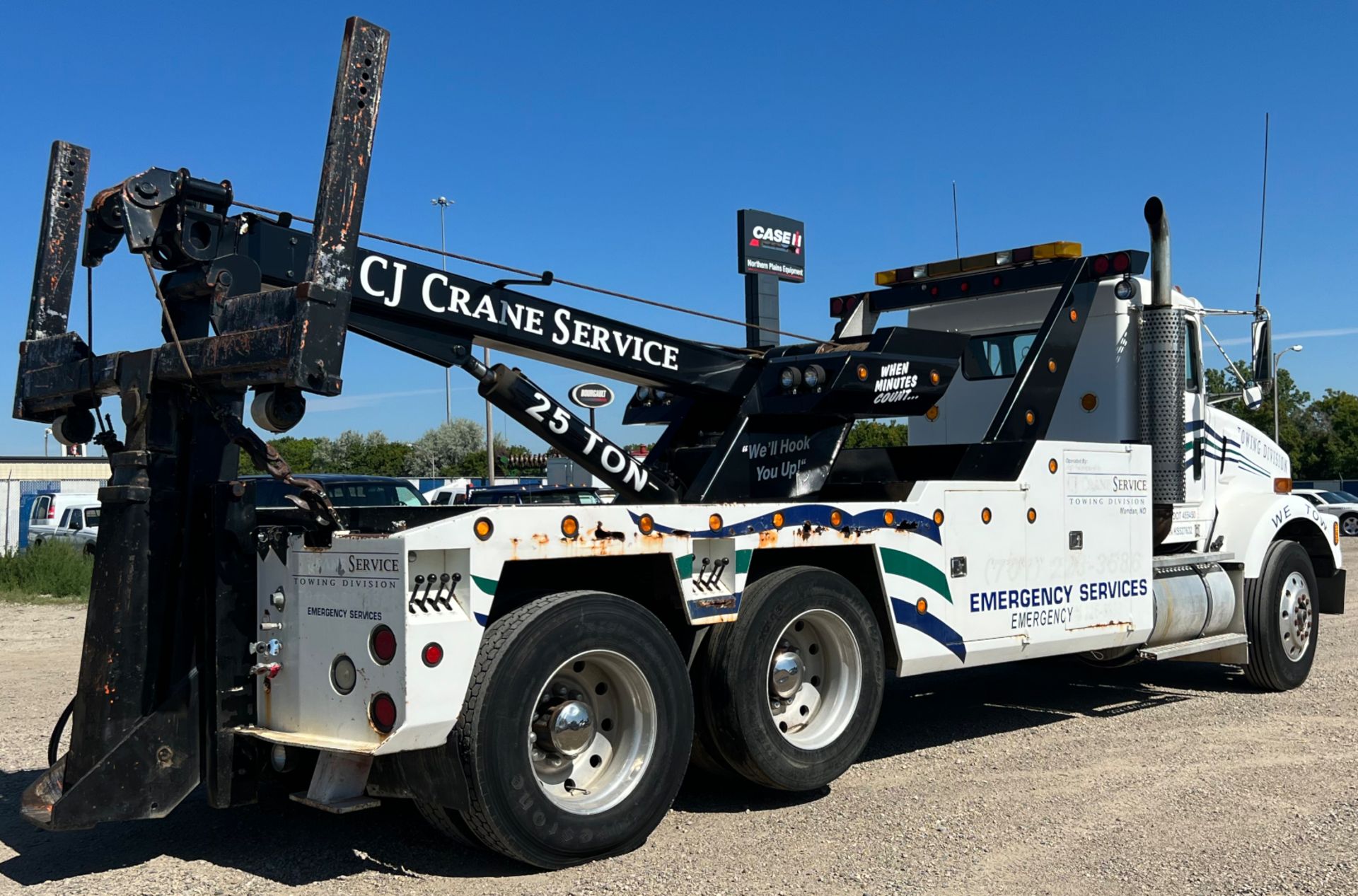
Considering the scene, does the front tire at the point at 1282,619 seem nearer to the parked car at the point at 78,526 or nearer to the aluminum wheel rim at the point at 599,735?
the aluminum wheel rim at the point at 599,735

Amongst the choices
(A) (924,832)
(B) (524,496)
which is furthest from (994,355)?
(B) (524,496)

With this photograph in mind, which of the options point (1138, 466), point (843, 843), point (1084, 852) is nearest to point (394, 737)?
point (843, 843)

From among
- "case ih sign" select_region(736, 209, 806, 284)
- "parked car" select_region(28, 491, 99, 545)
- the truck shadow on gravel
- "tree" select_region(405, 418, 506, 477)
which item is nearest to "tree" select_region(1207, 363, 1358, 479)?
"case ih sign" select_region(736, 209, 806, 284)

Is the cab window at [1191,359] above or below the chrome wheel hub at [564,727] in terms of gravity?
above

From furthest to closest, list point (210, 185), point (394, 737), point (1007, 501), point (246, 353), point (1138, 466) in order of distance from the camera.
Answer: point (1138, 466) < point (1007, 501) < point (210, 185) < point (246, 353) < point (394, 737)

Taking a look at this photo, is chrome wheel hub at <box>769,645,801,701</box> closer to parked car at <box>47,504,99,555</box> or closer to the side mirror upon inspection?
the side mirror

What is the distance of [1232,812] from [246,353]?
4.97 meters

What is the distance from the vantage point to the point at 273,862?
17.4ft

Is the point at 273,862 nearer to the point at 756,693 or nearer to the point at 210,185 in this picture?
the point at 756,693

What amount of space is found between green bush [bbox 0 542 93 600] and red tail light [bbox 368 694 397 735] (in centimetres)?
1568

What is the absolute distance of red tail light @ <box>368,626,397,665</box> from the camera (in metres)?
4.74

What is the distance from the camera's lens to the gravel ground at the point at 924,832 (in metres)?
4.99

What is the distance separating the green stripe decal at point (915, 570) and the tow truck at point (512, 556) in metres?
0.02

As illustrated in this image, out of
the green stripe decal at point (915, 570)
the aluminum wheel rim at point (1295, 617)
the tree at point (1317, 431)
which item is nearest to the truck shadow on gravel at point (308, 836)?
the green stripe decal at point (915, 570)
